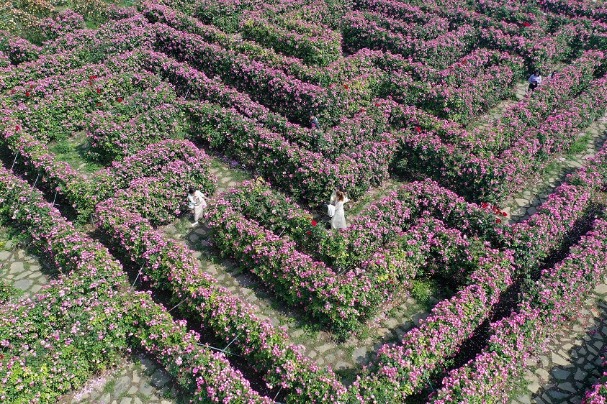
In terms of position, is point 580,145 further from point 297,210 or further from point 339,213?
point 297,210

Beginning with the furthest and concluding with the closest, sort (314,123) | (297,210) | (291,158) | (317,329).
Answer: (314,123) < (291,158) < (297,210) < (317,329)

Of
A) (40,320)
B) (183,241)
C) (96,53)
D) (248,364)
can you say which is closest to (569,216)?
(248,364)

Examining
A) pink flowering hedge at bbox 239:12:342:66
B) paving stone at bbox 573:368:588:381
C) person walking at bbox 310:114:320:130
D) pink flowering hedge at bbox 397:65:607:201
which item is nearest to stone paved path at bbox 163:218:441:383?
paving stone at bbox 573:368:588:381

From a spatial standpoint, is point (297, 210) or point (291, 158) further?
point (291, 158)

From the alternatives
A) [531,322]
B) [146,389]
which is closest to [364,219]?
[531,322]

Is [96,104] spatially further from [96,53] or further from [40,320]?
[40,320]

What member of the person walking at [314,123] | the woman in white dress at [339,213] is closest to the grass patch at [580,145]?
the person walking at [314,123]

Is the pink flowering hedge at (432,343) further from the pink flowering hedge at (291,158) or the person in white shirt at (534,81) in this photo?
the person in white shirt at (534,81)
